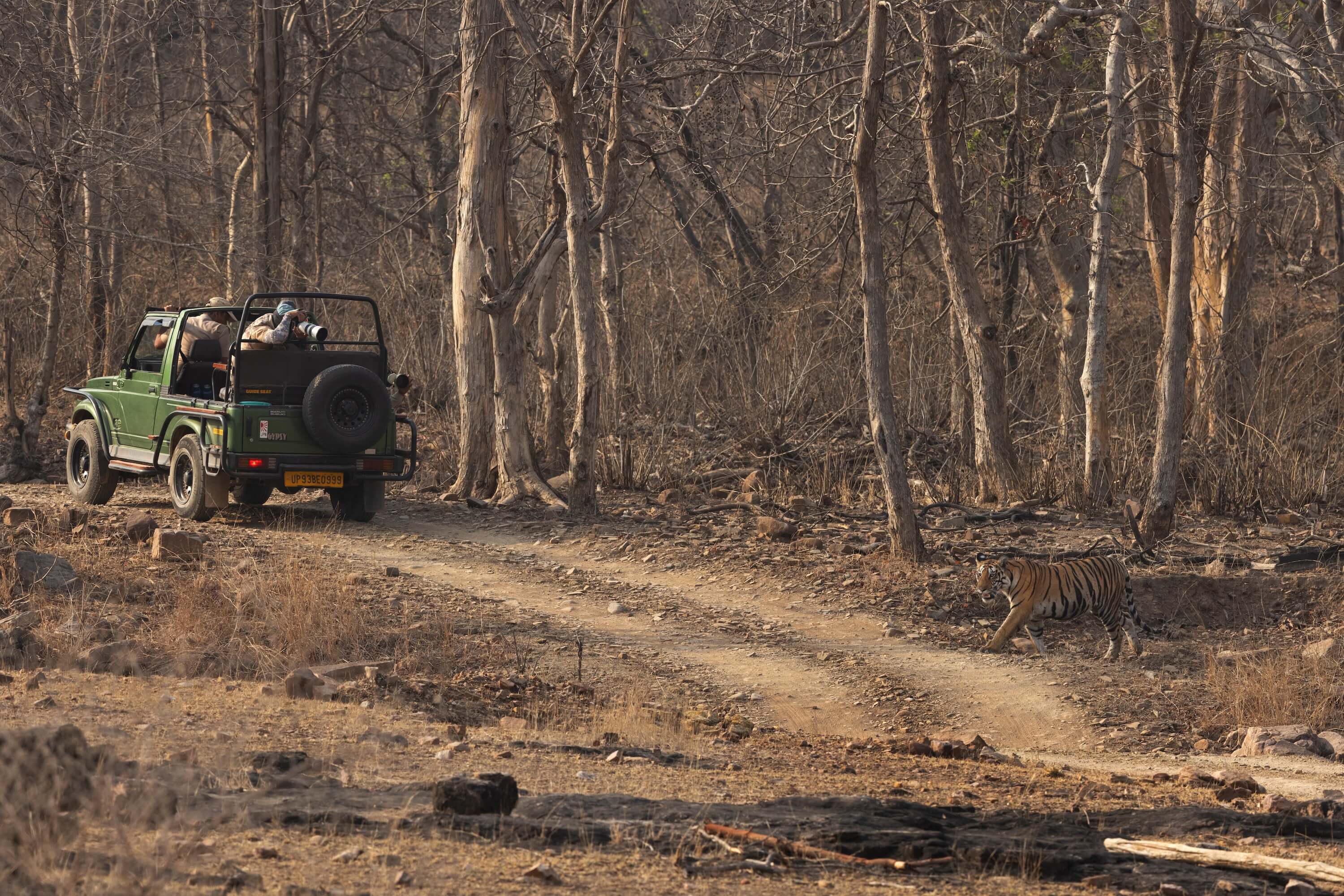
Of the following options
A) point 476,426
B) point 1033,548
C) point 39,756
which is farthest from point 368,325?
point 39,756

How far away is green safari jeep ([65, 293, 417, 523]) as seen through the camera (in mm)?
12820

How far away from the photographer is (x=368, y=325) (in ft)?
70.9

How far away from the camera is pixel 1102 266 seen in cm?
1377

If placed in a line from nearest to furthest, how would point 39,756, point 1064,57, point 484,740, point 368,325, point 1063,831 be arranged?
point 39,756 → point 1063,831 → point 484,740 → point 1064,57 → point 368,325

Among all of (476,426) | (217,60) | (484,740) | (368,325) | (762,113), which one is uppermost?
(217,60)

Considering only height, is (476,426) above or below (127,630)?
above

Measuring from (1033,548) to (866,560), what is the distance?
1556 millimetres

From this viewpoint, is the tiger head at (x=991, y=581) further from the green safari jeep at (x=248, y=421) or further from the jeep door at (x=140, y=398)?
the jeep door at (x=140, y=398)

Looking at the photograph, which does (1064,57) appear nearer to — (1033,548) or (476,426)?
(1033,548)

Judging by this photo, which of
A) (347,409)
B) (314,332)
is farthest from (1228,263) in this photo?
(314,332)

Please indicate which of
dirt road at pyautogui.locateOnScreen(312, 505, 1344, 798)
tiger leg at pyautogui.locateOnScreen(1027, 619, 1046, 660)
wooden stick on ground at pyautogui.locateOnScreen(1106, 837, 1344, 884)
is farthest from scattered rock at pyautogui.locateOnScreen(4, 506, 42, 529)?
wooden stick on ground at pyautogui.locateOnScreen(1106, 837, 1344, 884)

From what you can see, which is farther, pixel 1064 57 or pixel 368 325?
pixel 368 325

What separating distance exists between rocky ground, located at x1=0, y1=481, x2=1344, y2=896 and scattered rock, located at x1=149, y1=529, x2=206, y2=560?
33mm

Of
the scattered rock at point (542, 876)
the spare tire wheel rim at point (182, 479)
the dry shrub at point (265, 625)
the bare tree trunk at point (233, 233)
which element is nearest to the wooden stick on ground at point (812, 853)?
the scattered rock at point (542, 876)
